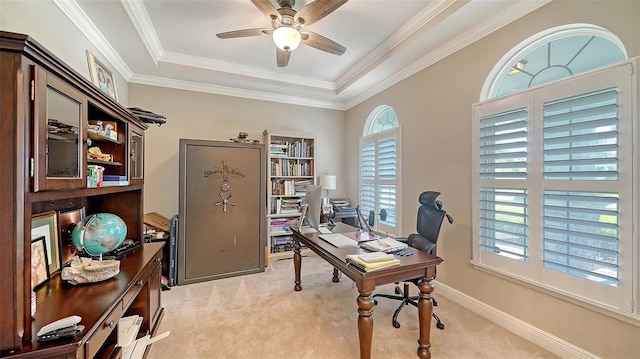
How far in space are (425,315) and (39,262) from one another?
2337 millimetres

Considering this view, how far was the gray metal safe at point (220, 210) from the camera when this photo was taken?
3111 millimetres

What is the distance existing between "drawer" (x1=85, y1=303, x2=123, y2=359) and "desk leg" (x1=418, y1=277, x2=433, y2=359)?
182 centimetres

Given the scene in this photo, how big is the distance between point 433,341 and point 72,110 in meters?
2.73

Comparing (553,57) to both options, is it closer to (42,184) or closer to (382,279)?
(382,279)

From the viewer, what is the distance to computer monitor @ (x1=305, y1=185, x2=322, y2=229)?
2482mm

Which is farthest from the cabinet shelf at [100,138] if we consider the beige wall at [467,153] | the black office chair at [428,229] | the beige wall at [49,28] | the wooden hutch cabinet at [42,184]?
the beige wall at [467,153]

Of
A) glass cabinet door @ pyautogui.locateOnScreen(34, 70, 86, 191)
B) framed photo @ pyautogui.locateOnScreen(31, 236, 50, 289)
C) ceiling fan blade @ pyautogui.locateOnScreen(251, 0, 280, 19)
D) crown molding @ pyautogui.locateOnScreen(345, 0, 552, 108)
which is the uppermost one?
crown molding @ pyautogui.locateOnScreen(345, 0, 552, 108)

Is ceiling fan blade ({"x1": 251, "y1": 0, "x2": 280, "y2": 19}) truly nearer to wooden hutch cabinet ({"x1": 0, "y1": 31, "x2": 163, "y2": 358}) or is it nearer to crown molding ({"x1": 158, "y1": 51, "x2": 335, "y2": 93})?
wooden hutch cabinet ({"x1": 0, "y1": 31, "x2": 163, "y2": 358})

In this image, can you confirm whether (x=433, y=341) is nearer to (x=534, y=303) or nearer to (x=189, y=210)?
(x=534, y=303)

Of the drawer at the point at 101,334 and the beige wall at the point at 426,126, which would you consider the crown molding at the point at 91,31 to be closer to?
the beige wall at the point at 426,126

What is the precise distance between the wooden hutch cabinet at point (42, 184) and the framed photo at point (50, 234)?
6 cm

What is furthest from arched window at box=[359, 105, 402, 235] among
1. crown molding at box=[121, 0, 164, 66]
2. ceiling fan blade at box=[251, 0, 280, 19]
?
crown molding at box=[121, 0, 164, 66]

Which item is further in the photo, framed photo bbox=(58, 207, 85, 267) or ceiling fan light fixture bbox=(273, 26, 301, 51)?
ceiling fan light fixture bbox=(273, 26, 301, 51)

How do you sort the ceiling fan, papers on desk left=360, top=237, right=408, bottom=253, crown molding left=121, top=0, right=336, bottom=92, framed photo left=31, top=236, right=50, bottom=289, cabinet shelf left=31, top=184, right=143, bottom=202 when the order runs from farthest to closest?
crown molding left=121, top=0, right=336, bottom=92, papers on desk left=360, top=237, right=408, bottom=253, the ceiling fan, framed photo left=31, top=236, right=50, bottom=289, cabinet shelf left=31, top=184, right=143, bottom=202
